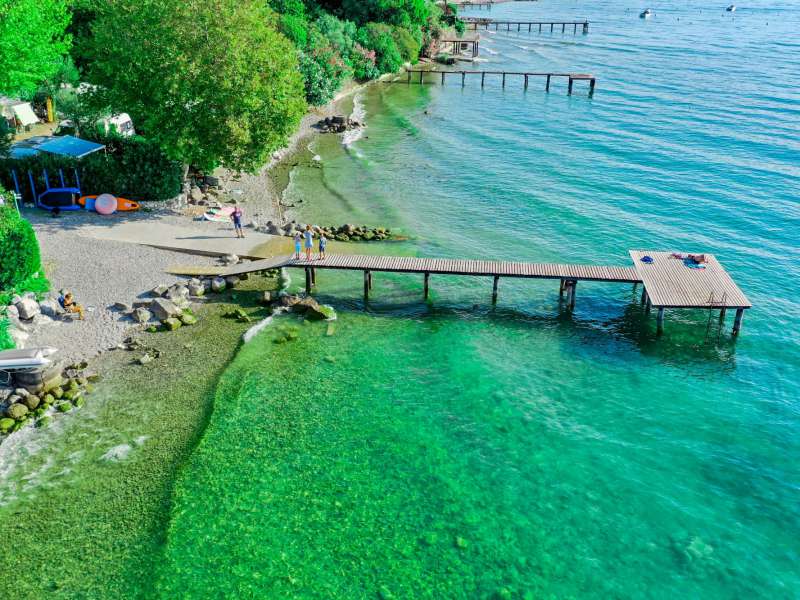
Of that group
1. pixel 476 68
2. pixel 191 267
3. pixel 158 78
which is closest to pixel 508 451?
pixel 191 267

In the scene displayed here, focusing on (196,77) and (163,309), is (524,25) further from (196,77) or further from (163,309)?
(163,309)

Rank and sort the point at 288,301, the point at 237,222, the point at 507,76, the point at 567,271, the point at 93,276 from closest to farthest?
the point at 93,276, the point at 288,301, the point at 567,271, the point at 237,222, the point at 507,76

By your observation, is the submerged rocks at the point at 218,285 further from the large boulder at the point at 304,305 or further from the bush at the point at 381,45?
the bush at the point at 381,45

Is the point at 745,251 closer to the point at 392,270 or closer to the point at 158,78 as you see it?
the point at 392,270

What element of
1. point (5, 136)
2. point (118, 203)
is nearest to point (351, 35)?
Answer: point (5, 136)

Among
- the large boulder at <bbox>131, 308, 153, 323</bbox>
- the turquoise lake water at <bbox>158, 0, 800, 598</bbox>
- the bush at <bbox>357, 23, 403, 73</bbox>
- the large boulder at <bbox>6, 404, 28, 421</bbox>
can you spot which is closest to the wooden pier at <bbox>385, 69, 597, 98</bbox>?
the bush at <bbox>357, 23, 403, 73</bbox>
